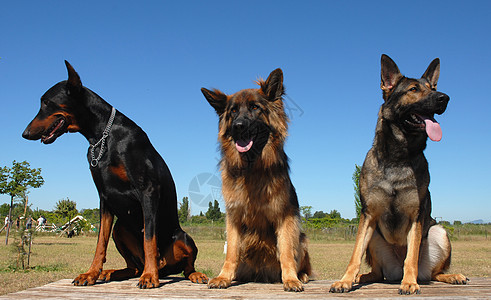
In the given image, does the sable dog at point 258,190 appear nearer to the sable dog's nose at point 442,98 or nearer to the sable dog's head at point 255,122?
the sable dog's head at point 255,122

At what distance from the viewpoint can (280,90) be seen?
4.38 m

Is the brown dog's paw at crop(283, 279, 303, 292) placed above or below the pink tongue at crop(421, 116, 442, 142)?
below

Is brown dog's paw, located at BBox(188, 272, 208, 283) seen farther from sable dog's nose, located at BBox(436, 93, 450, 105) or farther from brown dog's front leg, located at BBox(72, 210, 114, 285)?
sable dog's nose, located at BBox(436, 93, 450, 105)

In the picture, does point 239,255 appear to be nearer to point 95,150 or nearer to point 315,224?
point 95,150

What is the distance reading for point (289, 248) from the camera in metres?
3.96

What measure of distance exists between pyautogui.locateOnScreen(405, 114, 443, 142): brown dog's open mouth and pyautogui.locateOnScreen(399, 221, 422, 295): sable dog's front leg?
899 millimetres

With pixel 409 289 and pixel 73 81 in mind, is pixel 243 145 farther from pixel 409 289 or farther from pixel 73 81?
pixel 409 289

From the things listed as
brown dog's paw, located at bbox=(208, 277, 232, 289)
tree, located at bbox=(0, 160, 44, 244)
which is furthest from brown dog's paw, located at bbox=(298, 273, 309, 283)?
tree, located at bbox=(0, 160, 44, 244)

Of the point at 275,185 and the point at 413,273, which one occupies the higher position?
the point at 275,185

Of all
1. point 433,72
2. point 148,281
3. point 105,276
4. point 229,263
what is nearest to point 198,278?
point 229,263

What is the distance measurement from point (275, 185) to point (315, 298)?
1.33 m

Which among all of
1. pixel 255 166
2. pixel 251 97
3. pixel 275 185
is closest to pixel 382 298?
pixel 275 185

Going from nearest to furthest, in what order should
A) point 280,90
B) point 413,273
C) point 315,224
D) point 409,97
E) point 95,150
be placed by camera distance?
point 413,273 → point 409,97 → point 95,150 → point 280,90 → point 315,224

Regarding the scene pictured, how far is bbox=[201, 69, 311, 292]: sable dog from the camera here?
13.3 ft
